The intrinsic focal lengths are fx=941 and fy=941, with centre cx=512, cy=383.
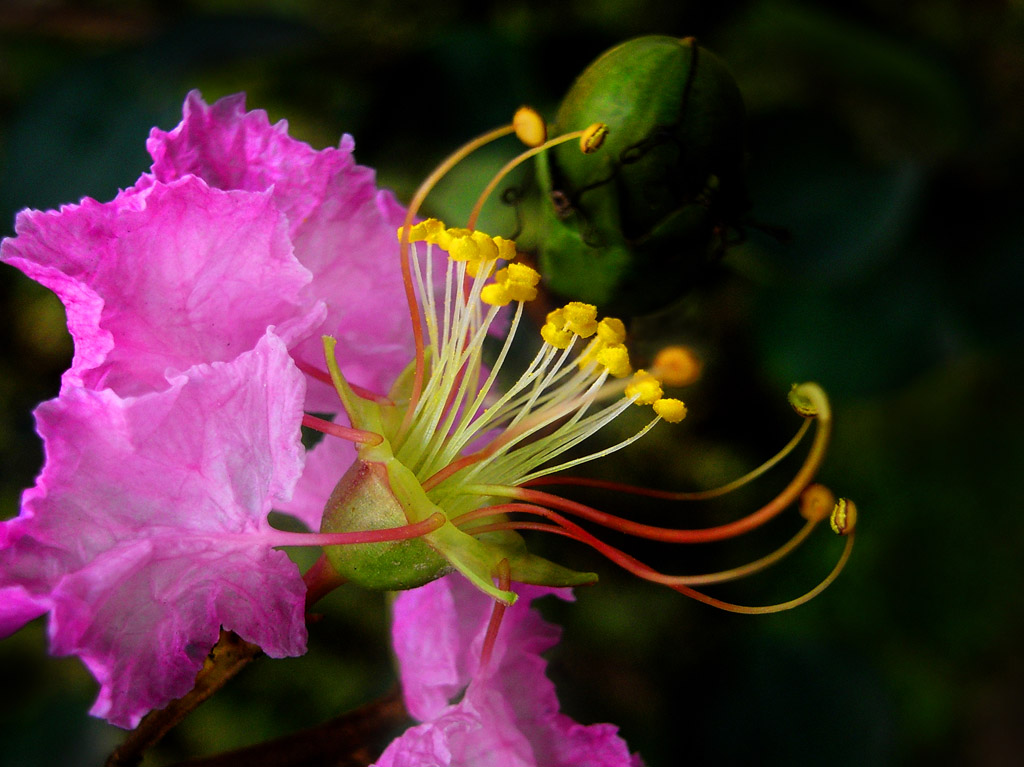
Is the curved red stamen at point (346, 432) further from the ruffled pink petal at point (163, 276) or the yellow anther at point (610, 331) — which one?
the yellow anther at point (610, 331)

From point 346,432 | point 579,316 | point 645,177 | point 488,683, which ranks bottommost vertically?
point 488,683

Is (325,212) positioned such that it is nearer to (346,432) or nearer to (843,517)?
(346,432)

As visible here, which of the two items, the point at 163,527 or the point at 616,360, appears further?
the point at 616,360

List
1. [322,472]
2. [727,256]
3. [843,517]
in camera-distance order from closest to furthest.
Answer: [843,517] → [322,472] → [727,256]

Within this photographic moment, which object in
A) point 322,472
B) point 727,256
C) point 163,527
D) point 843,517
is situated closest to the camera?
point 163,527

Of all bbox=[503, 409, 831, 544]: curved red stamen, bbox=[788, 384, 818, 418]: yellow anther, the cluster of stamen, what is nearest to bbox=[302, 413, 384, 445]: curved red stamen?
the cluster of stamen

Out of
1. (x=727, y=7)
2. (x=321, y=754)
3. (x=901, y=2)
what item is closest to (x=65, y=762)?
(x=321, y=754)

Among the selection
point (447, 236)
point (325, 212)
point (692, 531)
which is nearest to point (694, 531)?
point (692, 531)
